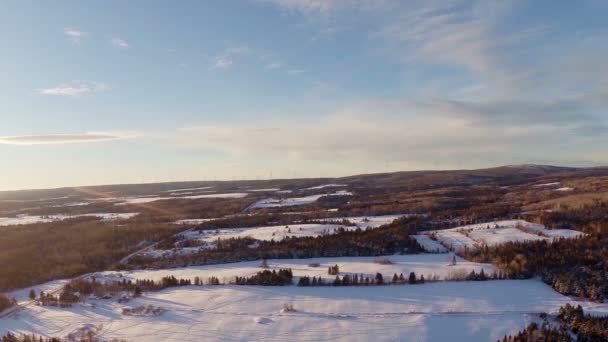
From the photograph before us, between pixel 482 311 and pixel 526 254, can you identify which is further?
pixel 526 254

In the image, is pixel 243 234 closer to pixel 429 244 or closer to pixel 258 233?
pixel 258 233

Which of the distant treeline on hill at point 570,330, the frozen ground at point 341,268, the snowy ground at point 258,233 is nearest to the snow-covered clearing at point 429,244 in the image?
the frozen ground at point 341,268

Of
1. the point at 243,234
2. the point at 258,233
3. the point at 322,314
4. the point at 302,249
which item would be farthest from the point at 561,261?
the point at 243,234

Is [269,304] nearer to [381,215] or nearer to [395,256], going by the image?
[395,256]

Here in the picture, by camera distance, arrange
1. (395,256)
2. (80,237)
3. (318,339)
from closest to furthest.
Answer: (318,339), (395,256), (80,237)

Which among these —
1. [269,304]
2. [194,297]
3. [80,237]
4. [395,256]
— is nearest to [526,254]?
[395,256]
